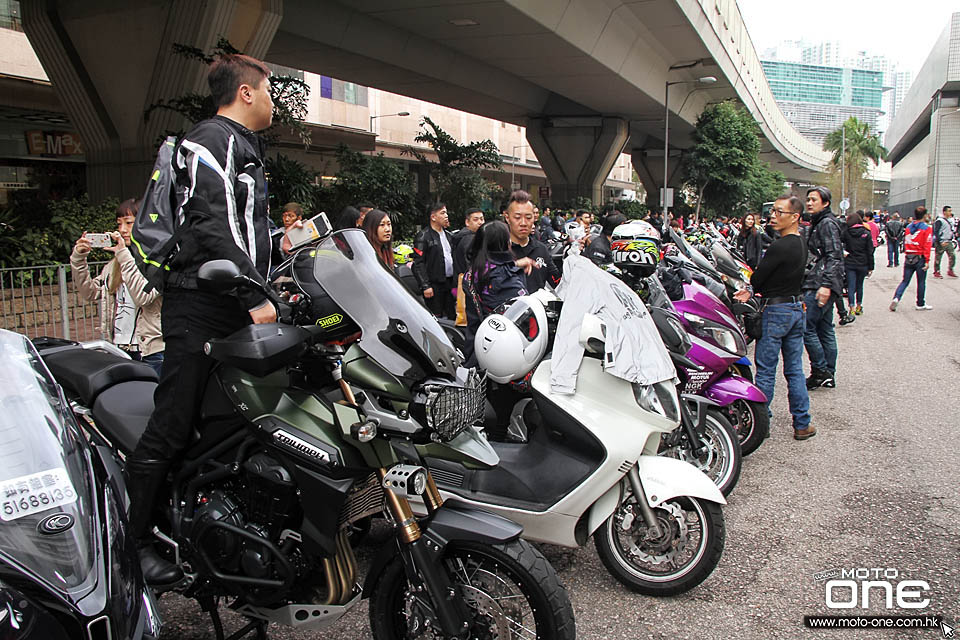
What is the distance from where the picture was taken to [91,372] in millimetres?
3268

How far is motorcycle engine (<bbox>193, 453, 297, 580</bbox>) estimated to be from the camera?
104 inches

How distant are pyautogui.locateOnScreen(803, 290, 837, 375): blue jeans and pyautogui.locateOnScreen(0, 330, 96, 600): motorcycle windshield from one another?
717 centimetres

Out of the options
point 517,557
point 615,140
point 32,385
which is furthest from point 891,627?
point 615,140

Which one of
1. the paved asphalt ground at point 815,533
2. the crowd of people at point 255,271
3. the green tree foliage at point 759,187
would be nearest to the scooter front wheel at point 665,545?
the paved asphalt ground at point 815,533

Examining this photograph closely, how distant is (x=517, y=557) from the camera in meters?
2.46

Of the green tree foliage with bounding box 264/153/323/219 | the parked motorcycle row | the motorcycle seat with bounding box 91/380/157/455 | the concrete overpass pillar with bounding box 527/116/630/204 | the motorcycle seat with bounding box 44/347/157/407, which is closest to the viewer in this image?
the parked motorcycle row

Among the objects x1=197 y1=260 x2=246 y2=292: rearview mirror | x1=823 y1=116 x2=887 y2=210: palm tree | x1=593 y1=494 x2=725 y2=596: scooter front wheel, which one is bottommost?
x1=593 y1=494 x2=725 y2=596: scooter front wheel

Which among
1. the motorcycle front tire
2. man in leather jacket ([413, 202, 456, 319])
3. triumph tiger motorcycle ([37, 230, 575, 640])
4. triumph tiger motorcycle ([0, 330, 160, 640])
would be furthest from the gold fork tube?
man in leather jacket ([413, 202, 456, 319])

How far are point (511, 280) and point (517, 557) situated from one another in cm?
319

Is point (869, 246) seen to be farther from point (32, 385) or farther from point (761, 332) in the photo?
point (32, 385)

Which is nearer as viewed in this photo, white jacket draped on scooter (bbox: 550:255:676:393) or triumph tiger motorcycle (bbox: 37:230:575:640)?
triumph tiger motorcycle (bbox: 37:230:575:640)

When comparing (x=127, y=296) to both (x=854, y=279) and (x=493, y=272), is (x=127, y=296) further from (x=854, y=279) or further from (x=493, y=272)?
(x=854, y=279)

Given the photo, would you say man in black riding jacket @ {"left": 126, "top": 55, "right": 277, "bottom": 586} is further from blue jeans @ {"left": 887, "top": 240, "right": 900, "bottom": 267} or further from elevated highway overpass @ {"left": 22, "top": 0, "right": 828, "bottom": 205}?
blue jeans @ {"left": 887, "top": 240, "right": 900, "bottom": 267}

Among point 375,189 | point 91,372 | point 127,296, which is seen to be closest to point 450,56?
point 375,189
